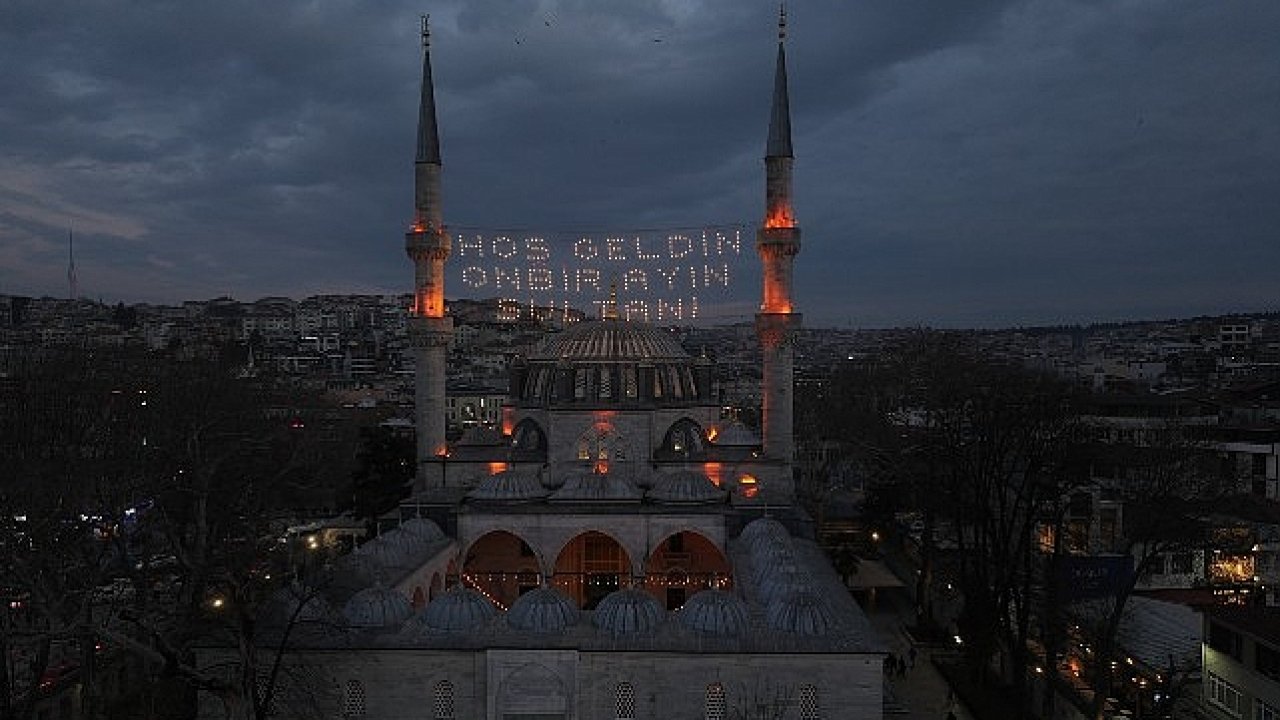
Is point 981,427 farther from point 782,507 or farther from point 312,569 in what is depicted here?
point 312,569

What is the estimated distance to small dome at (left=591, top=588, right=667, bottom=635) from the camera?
1638 cm

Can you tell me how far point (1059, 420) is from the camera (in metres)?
21.2

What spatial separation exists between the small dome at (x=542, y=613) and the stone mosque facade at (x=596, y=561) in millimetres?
38

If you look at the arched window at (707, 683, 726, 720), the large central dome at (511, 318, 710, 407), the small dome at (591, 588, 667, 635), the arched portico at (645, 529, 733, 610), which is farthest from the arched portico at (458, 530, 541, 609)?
the arched window at (707, 683, 726, 720)

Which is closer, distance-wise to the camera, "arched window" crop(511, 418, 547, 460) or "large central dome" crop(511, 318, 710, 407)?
"arched window" crop(511, 418, 547, 460)

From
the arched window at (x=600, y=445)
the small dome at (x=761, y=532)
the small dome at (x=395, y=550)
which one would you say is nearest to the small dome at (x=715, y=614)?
the small dome at (x=761, y=532)

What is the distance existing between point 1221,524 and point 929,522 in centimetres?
792

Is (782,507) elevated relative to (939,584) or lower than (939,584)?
elevated

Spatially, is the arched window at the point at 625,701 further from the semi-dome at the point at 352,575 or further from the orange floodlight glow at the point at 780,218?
the orange floodlight glow at the point at 780,218

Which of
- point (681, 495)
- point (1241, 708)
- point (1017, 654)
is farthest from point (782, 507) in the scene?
point (1241, 708)

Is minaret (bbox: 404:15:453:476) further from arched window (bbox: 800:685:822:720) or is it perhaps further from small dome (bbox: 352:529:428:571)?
arched window (bbox: 800:685:822:720)

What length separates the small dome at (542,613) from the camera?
16.6 meters

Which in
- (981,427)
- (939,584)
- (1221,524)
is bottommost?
(939,584)

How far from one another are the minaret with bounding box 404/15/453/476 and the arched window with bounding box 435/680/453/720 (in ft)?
40.6
